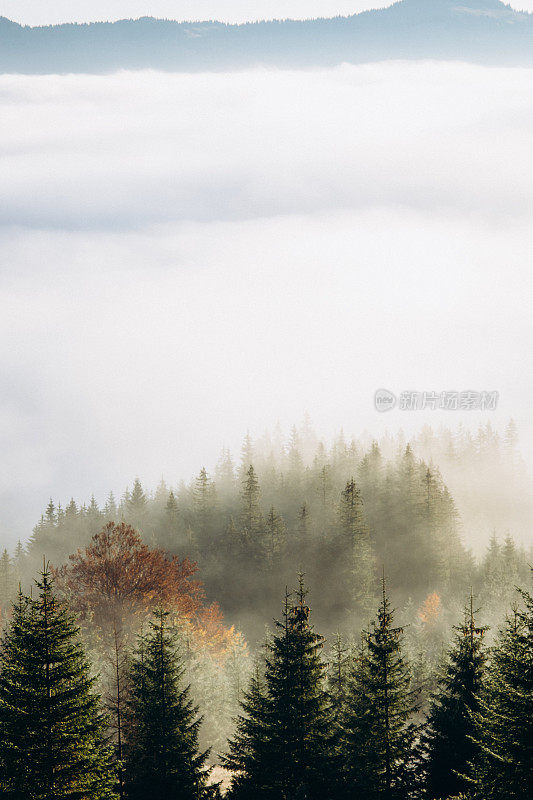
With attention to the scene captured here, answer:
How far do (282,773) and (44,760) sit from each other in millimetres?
10526

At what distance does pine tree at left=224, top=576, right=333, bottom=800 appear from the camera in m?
31.0

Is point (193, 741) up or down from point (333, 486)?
down

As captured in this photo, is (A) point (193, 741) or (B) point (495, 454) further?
(B) point (495, 454)

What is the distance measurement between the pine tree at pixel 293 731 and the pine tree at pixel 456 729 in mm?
5565

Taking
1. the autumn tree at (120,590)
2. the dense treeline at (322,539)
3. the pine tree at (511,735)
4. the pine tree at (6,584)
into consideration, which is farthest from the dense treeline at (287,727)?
the pine tree at (6,584)

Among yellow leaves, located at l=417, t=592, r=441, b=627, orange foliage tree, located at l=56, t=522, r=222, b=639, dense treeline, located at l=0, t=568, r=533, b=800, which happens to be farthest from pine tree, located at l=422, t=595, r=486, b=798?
yellow leaves, located at l=417, t=592, r=441, b=627

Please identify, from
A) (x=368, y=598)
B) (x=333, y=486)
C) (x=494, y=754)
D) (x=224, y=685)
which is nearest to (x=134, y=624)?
(x=224, y=685)

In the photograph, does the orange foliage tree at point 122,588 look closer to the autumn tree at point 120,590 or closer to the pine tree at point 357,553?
the autumn tree at point 120,590

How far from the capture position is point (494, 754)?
25.2 m

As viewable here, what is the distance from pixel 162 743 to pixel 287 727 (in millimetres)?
5737

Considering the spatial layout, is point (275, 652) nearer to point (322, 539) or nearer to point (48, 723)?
point (48, 723)

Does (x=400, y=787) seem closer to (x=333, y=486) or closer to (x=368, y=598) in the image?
(x=368, y=598)

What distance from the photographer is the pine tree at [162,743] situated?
31.6 m

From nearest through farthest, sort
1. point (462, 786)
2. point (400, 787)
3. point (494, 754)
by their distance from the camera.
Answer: point (494, 754)
point (400, 787)
point (462, 786)
